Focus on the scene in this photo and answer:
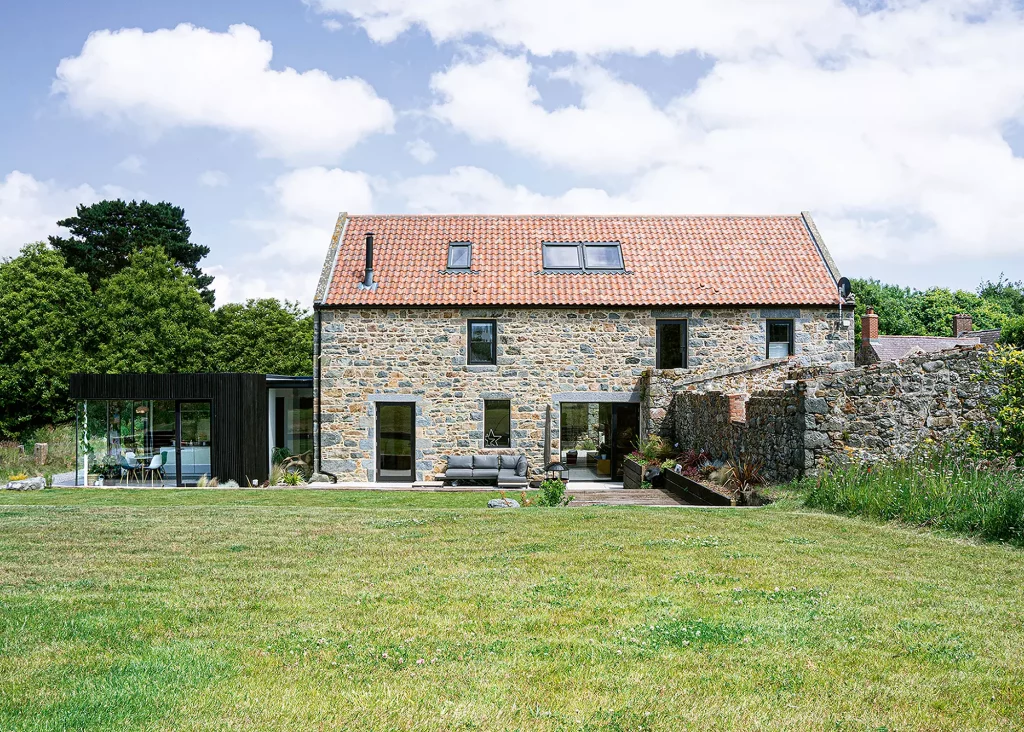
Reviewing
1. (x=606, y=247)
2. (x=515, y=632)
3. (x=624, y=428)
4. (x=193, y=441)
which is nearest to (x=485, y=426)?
(x=624, y=428)

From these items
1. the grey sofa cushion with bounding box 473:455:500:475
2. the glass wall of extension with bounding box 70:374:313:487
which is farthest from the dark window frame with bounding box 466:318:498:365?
the glass wall of extension with bounding box 70:374:313:487

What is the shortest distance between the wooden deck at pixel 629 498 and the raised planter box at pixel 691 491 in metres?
0.18

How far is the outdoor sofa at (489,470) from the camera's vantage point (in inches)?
867

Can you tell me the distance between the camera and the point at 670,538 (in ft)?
30.3

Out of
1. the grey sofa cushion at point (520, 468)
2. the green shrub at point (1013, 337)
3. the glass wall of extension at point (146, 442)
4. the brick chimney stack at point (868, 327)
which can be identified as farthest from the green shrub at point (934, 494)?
the brick chimney stack at point (868, 327)

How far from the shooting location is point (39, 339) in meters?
37.5

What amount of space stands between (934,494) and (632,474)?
11.0 m

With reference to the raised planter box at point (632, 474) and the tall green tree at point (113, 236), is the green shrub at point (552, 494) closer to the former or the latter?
the raised planter box at point (632, 474)

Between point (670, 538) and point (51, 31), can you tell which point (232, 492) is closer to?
point (51, 31)

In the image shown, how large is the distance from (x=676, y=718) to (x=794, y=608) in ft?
7.45

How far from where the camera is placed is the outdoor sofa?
22.0 m

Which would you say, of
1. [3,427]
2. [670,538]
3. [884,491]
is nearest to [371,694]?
[670,538]

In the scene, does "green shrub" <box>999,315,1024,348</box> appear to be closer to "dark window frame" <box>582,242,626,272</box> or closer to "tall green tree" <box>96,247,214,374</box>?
"dark window frame" <box>582,242,626,272</box>

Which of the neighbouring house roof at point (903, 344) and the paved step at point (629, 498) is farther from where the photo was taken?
the neighbouring house roof at point (903, 344)
